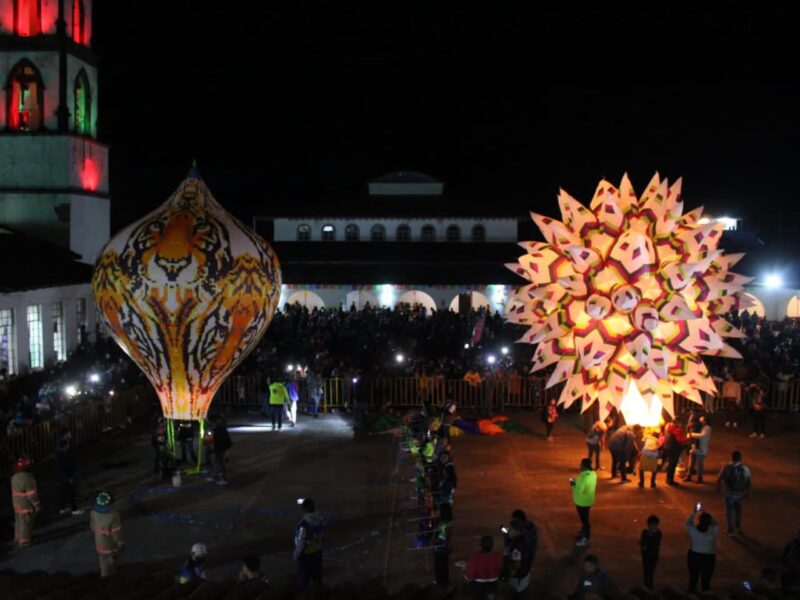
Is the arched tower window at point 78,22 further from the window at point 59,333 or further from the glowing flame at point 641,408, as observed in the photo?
the glowing flame at point 641,408

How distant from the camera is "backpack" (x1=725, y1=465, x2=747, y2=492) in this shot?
12.4 meters

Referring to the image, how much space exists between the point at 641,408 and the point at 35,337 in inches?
740

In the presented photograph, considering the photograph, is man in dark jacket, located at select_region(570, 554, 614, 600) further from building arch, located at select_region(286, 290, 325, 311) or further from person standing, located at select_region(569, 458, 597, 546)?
building arch, located at select_region(286, 290, 325, 311)

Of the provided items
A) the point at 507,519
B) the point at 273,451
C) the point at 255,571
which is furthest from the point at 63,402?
the point at 255,571

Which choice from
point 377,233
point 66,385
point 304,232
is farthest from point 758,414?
point 304,232

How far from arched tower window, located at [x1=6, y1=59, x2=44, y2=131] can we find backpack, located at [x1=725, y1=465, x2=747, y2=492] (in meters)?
25.9

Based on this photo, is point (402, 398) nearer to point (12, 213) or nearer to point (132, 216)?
point (12, 213)

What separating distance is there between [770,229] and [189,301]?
54.1 metres

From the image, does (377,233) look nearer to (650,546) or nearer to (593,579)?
(650,546)

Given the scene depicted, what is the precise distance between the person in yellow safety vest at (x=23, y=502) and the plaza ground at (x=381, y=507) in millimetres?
253

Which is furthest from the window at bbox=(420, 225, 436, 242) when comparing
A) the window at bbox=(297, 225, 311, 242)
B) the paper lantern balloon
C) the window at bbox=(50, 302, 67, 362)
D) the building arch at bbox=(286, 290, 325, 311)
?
the paper lantern balloon

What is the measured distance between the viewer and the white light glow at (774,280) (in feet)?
127

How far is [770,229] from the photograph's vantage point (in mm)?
61188

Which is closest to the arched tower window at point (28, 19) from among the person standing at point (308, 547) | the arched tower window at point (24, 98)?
the arched tower window at point (24, 98)
